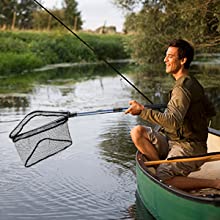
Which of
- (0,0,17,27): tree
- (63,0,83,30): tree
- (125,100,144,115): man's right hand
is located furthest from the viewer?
(63,0,83,30): tree

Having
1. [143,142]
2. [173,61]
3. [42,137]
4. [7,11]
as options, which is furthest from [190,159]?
[7,11]

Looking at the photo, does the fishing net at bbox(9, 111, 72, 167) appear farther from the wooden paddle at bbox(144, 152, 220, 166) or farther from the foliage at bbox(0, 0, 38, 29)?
the foliage at bbox(0, 0, 38, 29)

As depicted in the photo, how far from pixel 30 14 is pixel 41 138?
4646cm

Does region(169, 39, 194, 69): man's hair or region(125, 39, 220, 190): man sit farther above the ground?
region(169, 39, 194, 69): man's hair

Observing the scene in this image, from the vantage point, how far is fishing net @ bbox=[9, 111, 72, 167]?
17.3 ft

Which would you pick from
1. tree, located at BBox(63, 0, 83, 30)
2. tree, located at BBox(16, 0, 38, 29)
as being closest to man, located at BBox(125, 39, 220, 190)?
tree, located at BBox(63, 0, 83, 30)

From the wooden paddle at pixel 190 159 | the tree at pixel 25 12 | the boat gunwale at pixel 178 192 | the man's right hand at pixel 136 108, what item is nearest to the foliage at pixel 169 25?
the wooden paddle at pixel 190 159

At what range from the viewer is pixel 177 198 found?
13.6ft

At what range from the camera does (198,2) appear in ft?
37.9

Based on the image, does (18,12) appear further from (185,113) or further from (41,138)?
(185,113)

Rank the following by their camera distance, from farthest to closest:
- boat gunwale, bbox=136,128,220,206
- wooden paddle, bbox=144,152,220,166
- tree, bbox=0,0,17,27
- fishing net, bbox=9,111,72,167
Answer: tree, bbox=0,0,17,27, fishing net, bbox=9,111,72,167, wooden paddle, bbox=144,152,220,166, boat gunwale, bbox=136,128,220,206

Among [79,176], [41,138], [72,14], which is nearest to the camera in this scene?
[41,138]

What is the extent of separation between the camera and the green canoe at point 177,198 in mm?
3926

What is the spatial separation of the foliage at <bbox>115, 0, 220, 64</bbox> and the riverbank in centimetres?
927
